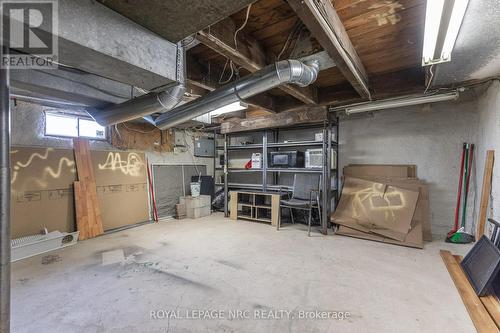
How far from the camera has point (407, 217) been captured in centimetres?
309

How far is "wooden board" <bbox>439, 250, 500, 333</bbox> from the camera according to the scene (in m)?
1.45

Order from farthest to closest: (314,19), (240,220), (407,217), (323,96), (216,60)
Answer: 1. (240,220)
2. (323,96)
3. (407,217)
4. (216,60)
5. (314,19)

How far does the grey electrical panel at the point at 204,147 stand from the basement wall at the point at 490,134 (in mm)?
4718

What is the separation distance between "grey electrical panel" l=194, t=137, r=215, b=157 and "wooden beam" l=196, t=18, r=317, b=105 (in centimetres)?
333

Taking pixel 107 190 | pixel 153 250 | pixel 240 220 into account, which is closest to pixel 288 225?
pixel 240 220

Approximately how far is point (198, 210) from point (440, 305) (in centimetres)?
386

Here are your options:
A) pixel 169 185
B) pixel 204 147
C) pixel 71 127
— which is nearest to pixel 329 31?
pixel 71 127

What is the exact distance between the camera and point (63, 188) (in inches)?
126

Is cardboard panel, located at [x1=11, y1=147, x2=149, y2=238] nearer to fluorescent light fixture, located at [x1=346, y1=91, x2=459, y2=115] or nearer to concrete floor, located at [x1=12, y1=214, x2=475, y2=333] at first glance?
concrete floor, located at [x1=12, y1=214, x2=475, y2=333]

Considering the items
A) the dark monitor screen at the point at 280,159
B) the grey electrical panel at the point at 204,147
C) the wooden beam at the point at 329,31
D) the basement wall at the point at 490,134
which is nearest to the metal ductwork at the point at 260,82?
the wooden beam at the point at 329,31

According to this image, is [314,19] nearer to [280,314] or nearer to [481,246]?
[280,314]

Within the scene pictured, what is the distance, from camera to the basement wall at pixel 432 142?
3.22 m

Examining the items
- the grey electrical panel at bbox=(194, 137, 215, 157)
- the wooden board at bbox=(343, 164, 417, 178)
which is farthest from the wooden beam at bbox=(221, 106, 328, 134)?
the wooden board at bbox=(343, 164, 417, 178)

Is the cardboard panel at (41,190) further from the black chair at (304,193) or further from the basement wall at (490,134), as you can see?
the basement wall at (490,134)
